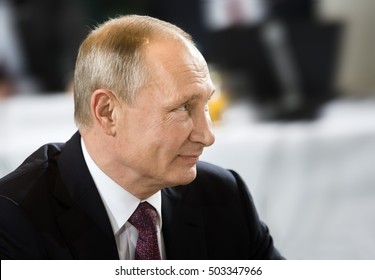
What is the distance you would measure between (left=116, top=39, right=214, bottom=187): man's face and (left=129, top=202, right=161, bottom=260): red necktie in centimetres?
7

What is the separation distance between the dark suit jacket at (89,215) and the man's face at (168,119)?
10 cm

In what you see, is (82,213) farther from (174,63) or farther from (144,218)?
(174,63)

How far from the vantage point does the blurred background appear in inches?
57.5

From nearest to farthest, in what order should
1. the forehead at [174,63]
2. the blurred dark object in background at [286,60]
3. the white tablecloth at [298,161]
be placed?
the forehead at [174,63], the white tablecloth at [298,161], the blurred dark object in background at [286,60]

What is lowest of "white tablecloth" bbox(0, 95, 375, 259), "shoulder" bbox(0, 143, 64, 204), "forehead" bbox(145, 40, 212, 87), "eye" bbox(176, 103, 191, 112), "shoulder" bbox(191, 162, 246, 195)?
"white tablecloth" bbox(0, 95, 375, 259)

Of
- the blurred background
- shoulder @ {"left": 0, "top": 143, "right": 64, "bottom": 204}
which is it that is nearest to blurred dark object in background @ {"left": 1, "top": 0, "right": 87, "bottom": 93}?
the blurred background

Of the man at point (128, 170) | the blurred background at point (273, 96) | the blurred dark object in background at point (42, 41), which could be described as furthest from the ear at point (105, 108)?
the blurred dark object in background at point (42, 41)

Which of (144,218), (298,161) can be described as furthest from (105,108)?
(298,161)

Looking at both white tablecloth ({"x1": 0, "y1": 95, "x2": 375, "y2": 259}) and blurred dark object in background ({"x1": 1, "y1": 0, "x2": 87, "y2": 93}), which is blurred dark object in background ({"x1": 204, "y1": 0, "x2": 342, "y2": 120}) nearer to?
white tablecloth ({"x1": 0, "y1": 95, "x2": 375, "y2": 259})

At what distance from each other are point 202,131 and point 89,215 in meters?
0.24

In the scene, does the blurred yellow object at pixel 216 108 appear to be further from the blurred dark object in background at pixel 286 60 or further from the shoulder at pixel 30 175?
the shoulder at pixel 30 175

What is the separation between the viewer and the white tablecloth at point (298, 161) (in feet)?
4.72

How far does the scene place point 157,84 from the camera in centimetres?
104

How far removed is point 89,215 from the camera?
1142 mm
